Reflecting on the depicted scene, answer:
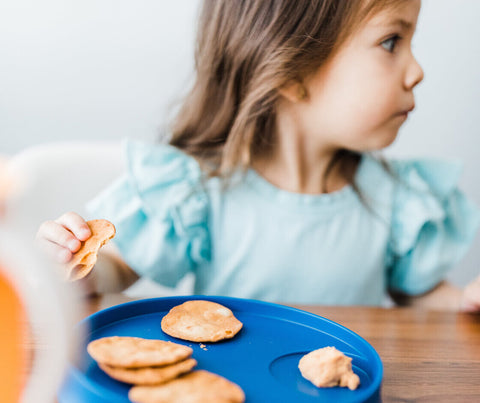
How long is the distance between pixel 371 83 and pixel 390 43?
70 mm

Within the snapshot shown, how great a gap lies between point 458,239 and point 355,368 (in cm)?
Result: 70

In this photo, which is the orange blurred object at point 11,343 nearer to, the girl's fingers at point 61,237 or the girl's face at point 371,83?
the girl's fingers at point 61,237

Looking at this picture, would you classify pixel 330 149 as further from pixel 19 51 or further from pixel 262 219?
pixel 19 51

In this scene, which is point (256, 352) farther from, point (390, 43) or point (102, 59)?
point (102, 59)

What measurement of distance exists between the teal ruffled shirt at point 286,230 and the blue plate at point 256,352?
1.32 feet

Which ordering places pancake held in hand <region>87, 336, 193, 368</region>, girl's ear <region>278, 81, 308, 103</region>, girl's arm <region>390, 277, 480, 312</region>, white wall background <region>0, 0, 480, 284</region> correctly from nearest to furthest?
pancake held in hand <region>87, 336, 193, 368</region> < girl's ear <region>278, 81, 308, 103</region> < girl's arm <region>390, 277, 480, 312</region> < white wall background <region>0, 0, 480, 284</region>

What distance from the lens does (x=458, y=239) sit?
1018mm

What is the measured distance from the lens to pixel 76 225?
0.45m

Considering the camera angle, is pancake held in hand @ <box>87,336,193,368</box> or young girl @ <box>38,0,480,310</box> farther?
young girl @ <box>38,0,480,310</box>

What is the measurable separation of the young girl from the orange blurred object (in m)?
0.54

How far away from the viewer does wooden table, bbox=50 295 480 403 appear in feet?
1.49

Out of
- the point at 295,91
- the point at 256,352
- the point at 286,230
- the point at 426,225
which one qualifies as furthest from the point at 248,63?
the point at 256,352

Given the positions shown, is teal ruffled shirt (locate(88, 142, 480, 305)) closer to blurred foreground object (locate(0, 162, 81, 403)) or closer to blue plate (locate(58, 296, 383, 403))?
blue plate (locate(58, 296, 383, 403))

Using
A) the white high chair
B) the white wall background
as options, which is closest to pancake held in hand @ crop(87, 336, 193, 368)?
the white high chair
